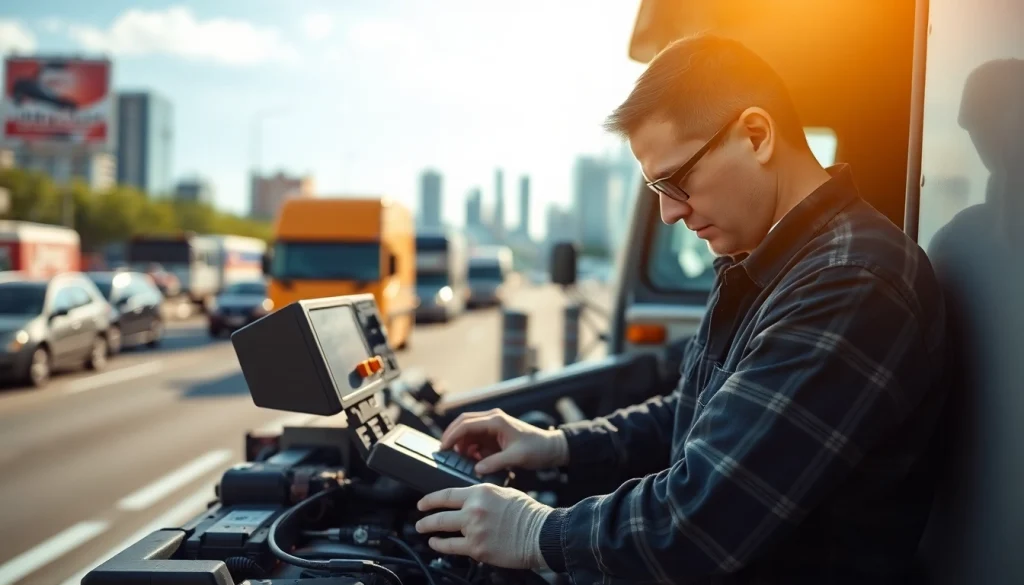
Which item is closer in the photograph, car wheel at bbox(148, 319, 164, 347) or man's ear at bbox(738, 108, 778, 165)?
man's ear at bbox(738, 108, 778, 165)

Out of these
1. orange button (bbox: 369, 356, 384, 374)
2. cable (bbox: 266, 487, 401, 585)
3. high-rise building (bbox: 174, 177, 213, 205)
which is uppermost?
high-rise building (bbox: 174, 177, 213, 205)

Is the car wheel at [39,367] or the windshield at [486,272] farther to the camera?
the windshield at [486,272]

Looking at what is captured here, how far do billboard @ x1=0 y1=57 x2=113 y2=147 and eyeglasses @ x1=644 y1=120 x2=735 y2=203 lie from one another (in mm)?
52017

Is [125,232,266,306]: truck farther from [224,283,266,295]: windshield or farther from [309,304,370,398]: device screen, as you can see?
[309,304,370,398]: device screen

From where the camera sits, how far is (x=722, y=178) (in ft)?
5.52

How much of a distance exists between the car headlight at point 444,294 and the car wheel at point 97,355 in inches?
580

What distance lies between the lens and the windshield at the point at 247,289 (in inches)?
925

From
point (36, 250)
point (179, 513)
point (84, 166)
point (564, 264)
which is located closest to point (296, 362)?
point (564, 264)

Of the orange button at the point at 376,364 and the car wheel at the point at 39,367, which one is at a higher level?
the orange button at the point at 376,364

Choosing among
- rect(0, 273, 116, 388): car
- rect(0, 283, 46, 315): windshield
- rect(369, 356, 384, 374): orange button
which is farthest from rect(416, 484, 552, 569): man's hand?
rect(0, 283, 46, 315): windshield

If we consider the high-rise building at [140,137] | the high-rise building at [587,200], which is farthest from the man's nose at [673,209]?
the high-rise building at [140,137]

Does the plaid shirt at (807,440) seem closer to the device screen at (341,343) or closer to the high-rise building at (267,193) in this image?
the device screen at (341,343)

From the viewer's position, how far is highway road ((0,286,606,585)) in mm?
5504

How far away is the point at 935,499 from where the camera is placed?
65.2 inches
